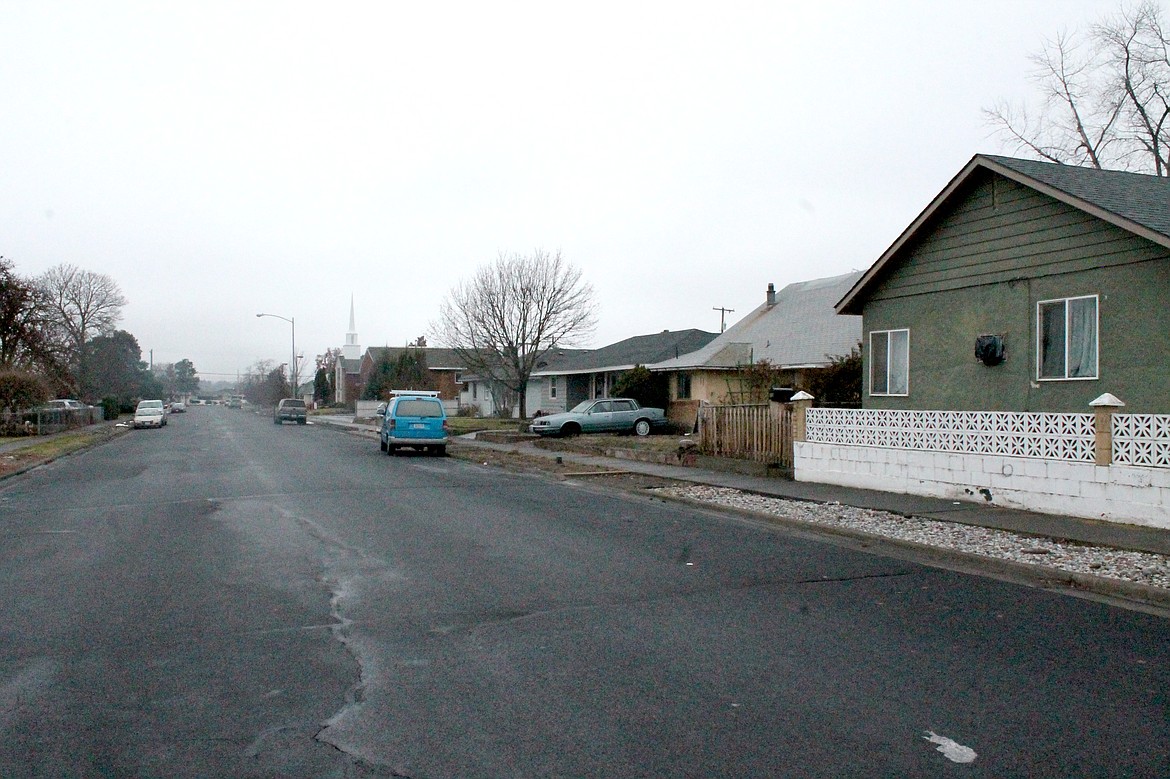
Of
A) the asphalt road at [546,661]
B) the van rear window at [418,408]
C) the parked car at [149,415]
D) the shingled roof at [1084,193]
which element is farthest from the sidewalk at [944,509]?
the parked car at [149,415]

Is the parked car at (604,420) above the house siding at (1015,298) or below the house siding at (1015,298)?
below

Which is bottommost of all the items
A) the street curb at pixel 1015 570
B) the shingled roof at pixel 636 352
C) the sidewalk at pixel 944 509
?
the street curb at pixel 1015 570

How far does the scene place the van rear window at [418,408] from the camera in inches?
1082

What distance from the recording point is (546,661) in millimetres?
6188

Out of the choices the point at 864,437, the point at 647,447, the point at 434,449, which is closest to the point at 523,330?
the point at 434,449

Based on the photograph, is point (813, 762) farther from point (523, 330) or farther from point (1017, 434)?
point (523, 330)

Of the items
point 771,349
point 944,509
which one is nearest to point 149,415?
point 771,349

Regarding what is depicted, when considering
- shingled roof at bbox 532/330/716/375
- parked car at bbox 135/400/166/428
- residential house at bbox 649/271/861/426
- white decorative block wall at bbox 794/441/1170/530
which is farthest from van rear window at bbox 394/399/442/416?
parked car at bbox 135/400/166/428

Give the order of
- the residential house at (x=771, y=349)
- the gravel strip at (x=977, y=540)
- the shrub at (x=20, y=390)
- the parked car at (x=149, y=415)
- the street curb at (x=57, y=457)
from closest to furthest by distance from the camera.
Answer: the gravel strip at (x=977, y=540) < the street curb at (x=57, y=457) < the residential house at (x=771, y=349) < the shrub at (x=20, y=390) < the parked car at (x=149, y=415)

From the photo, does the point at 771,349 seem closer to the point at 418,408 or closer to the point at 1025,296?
the point at 418,408

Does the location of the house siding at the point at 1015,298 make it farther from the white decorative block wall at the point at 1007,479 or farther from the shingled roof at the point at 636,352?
the shingled roof at the point at 636,352

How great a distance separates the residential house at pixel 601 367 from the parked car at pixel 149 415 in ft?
73.1

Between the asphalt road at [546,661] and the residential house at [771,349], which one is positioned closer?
the asphalt road at [546,661]

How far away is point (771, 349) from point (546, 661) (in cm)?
2810
